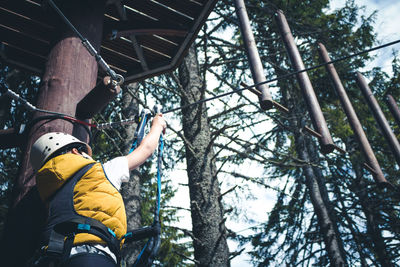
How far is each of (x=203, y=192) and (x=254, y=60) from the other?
7.48ft

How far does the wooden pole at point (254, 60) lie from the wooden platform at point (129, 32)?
78 cm

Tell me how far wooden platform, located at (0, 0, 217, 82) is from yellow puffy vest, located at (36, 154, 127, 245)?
2192mm

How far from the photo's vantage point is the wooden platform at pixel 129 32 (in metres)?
3.88

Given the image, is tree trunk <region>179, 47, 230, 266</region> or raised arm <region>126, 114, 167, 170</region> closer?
raised arm <region>126, 114, 167, 170</region>

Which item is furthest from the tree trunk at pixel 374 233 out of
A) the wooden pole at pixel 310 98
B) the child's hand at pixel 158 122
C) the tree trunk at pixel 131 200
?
the child's hand at pixel 158 122

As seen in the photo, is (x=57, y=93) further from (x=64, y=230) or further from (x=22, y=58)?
(x=22, y=58)

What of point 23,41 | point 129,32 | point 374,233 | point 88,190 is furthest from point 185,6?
point 374,233

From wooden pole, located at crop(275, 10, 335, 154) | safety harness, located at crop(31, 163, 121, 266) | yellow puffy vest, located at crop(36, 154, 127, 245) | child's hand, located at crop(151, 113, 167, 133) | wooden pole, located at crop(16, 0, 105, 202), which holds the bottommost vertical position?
safety harness, located at crop(31, 163, 121, 266)

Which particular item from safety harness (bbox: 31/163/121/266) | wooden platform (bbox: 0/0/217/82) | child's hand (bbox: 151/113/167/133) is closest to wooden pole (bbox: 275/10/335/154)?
wooden platform (bbox: 0/0/217/82)

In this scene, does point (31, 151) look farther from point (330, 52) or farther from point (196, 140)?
point (330, 52)

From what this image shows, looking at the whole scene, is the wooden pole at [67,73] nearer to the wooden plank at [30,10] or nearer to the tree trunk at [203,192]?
the wooden plank at [30,10]

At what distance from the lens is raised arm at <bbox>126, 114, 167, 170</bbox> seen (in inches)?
91.8

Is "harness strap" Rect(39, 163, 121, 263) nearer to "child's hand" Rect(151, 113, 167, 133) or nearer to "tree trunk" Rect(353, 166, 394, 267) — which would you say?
"child's hand" Rect(151, 113, 167, 133)

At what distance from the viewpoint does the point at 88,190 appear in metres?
1.92
